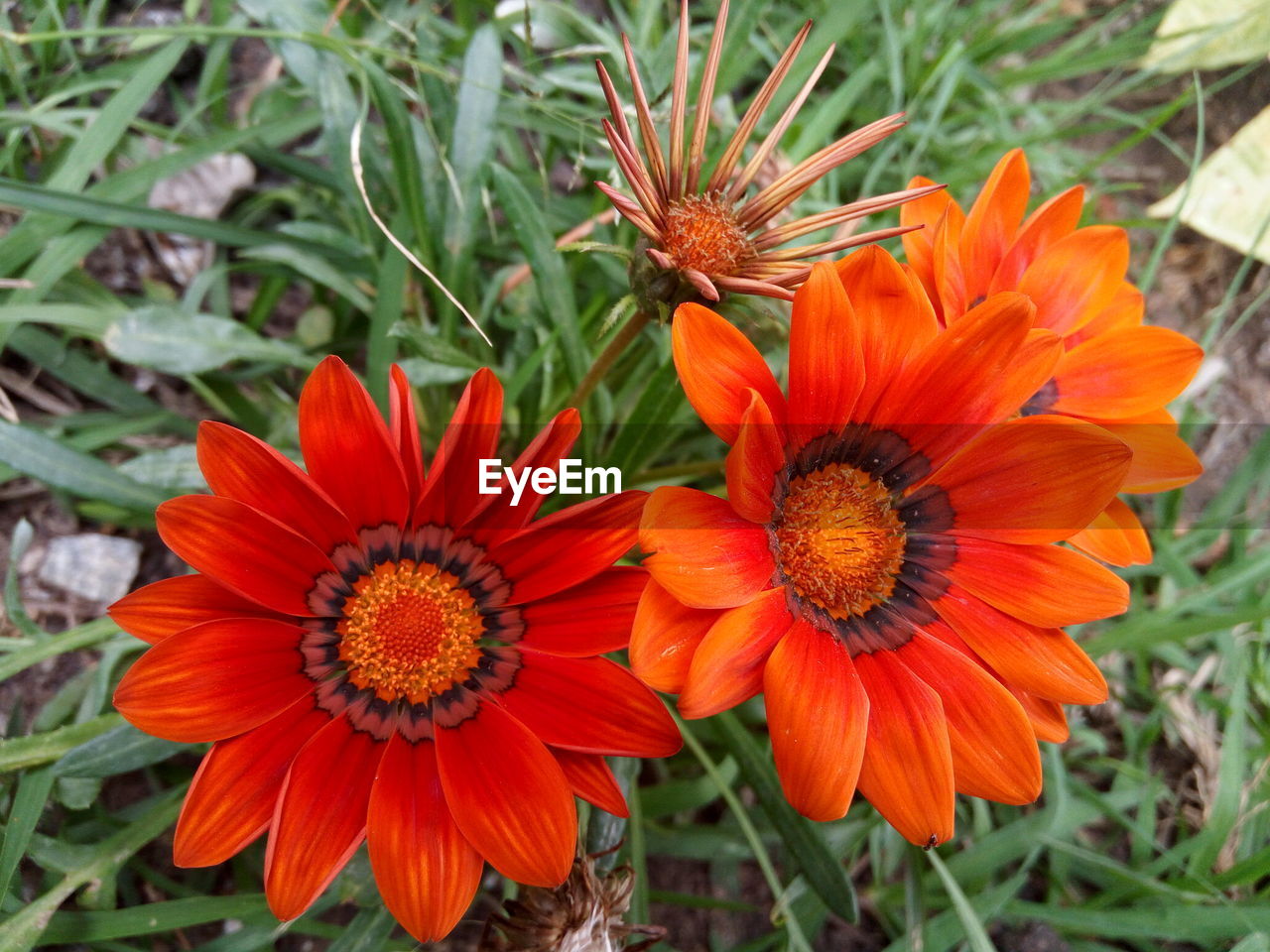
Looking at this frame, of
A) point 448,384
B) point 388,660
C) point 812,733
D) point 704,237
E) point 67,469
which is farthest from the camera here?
point 448,384

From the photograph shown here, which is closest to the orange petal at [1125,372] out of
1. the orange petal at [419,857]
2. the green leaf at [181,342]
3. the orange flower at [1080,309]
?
the orange flower at [1080,309]

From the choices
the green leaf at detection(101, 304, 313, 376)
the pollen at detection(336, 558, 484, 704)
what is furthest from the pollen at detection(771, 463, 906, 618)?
the green leaf at detection(101, 304, 313, 376)

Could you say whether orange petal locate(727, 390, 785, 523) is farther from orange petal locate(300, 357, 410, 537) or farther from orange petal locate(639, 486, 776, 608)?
orange petal locate(300, 357, 410, 537)

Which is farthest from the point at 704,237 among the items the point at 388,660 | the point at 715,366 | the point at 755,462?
the point at 388,660

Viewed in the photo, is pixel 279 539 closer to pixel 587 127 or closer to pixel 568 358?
pixel 568 358

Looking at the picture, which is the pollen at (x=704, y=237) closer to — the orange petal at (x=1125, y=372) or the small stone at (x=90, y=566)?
the orange petal at (x=1125, y=372)

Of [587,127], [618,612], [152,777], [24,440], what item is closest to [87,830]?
[152,777]

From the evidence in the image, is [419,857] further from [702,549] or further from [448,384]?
[448,384]
